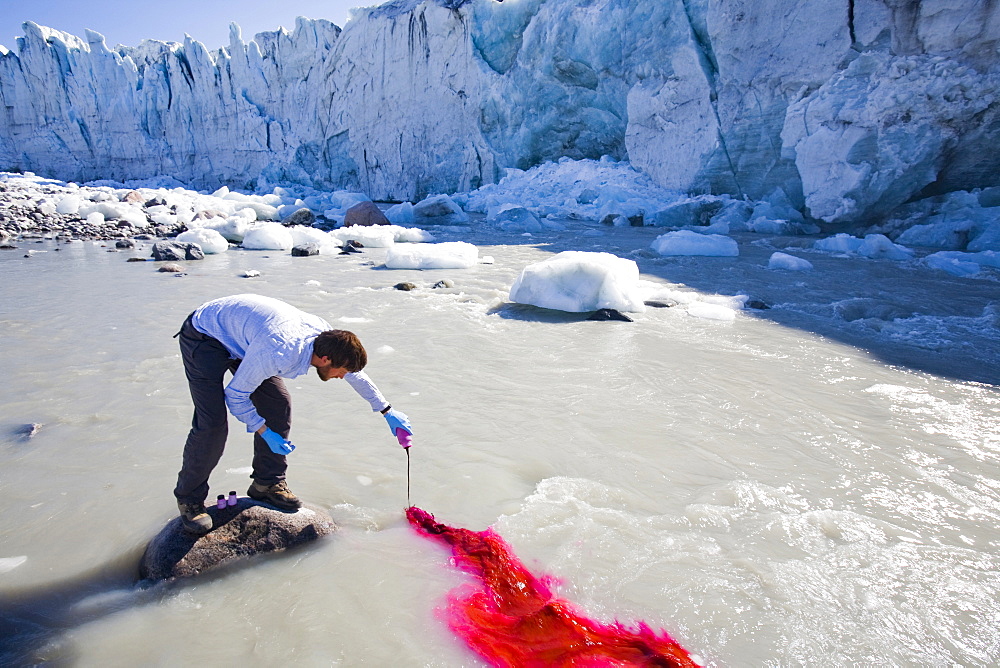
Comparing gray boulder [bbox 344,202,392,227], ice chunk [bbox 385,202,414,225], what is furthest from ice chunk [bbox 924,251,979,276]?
ice chunk [bbox 385,202,414,225]

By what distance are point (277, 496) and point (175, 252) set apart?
8.18 m

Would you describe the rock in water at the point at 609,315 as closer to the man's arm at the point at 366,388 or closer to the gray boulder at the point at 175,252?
the man's arm at the point at 366,388

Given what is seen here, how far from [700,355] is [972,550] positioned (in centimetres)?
230

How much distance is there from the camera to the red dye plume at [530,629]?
5.18 feet

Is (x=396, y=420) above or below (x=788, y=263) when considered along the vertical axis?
below

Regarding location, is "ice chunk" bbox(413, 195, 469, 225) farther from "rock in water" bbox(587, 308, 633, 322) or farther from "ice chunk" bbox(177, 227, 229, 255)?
"rock in water" bbox(587, 308, 633, 322)

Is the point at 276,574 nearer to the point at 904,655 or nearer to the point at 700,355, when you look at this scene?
the point at 904,655

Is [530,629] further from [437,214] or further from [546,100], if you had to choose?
[546,100]

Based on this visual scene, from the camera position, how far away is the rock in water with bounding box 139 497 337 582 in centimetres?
189

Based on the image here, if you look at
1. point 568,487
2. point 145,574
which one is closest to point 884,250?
point 568,487

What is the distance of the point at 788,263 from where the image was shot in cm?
764

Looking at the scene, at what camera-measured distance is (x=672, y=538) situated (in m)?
2.12

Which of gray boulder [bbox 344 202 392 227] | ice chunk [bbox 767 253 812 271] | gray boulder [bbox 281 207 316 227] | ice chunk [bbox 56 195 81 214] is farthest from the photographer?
ice chunk [bbox 56 195 81 214]

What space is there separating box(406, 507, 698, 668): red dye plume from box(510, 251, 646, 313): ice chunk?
143 inches
